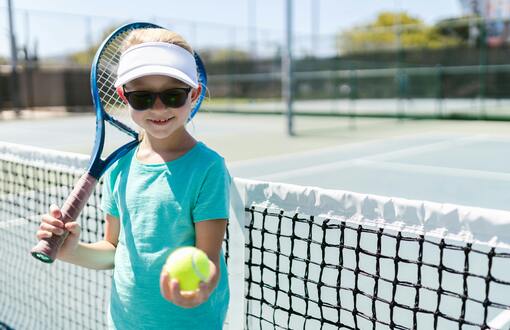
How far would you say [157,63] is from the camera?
1.28 m

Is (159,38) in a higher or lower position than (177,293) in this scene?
higher

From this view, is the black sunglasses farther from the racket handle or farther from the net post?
the net post

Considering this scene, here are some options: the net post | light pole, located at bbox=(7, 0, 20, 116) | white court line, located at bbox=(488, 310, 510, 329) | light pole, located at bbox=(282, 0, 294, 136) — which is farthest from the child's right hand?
light pole, located at bbox=(7, 0, 20, 116)

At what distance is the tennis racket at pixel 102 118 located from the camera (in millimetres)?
1367

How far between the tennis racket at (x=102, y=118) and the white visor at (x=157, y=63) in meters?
0.25

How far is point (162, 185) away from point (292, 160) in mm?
7172

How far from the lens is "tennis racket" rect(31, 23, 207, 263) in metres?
1.37

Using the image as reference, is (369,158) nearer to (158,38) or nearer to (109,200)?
(109,200)

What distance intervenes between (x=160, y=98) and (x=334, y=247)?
1263 millimetres

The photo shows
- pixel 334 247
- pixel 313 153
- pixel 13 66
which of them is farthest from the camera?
pixel 13 66

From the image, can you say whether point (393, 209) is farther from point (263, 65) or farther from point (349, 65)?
point (263, 65)

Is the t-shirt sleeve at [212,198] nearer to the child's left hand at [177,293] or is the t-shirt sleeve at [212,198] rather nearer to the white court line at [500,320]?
the child's left hand at [177,293]

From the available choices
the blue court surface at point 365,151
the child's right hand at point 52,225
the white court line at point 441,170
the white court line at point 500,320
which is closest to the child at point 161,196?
the child's right hand at point 52,225

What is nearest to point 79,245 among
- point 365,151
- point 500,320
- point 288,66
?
point 500,320
